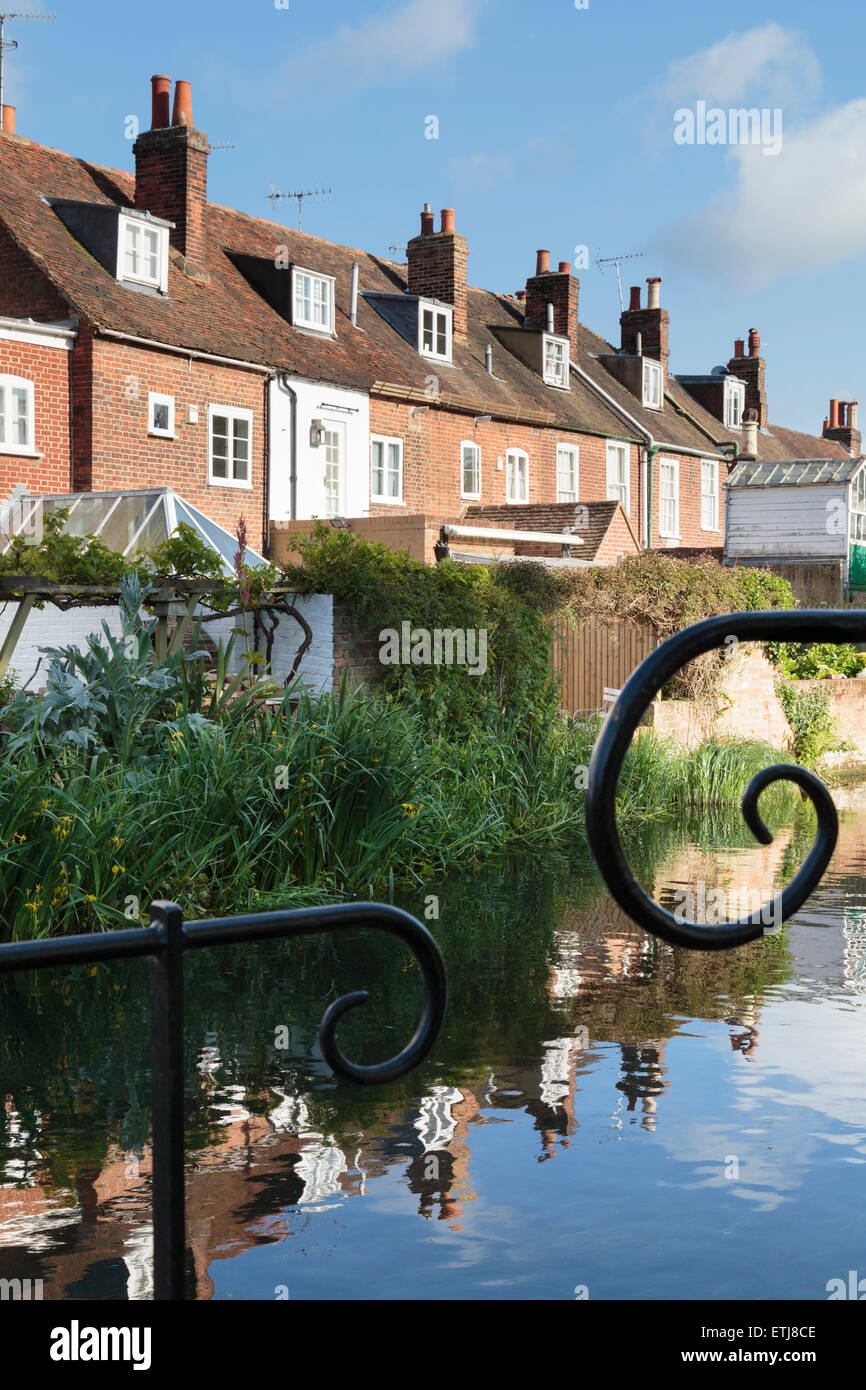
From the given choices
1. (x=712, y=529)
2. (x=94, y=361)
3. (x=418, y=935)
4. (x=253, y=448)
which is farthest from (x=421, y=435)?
(x=418, y=935)

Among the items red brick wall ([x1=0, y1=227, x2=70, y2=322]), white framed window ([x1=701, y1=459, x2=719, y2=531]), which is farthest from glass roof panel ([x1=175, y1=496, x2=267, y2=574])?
white framed window ([x1=701, y1=459, x2=719, y2=531])

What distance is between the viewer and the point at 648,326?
139ft

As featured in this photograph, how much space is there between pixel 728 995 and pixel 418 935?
583cm

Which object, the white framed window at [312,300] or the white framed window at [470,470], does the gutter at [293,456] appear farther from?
the white framed window at [470,470]

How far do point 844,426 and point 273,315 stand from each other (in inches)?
1502

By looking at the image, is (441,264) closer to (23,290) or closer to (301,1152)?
(23,290)

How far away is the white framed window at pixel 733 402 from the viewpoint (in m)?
46.5

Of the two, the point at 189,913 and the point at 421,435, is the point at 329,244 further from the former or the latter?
the point at 189,913

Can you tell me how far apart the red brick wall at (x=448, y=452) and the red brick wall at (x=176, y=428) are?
3637 mm

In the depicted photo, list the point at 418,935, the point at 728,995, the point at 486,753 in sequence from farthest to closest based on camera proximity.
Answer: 1. the point at 486,753
2. the point at 728,995
3. the point at 418,935

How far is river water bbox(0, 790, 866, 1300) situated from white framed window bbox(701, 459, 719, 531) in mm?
34356

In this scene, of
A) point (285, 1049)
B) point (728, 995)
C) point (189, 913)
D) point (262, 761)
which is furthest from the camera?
point (262, 761)

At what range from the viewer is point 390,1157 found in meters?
4.96

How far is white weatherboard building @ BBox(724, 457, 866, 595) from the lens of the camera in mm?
37188
